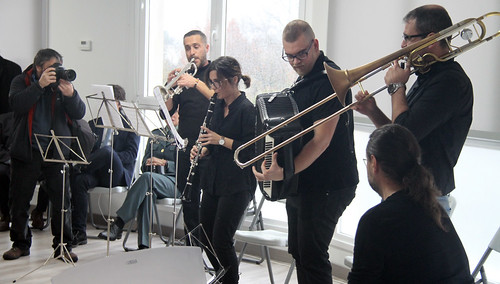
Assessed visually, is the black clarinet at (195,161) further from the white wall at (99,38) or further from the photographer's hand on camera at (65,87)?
the white wall at (99,38)

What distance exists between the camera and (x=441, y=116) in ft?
7.29

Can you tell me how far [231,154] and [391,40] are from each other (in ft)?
4.43

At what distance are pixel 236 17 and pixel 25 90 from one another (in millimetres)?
1862

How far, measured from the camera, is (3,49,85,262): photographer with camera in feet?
14.3

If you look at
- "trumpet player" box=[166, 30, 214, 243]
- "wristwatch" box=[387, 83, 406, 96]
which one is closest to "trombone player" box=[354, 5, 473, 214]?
"wristwatch" box=[387, 83, 406, 96]

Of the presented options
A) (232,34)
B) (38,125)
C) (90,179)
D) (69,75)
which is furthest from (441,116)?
(90,179)

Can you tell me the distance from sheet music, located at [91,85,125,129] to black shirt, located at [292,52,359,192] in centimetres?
165

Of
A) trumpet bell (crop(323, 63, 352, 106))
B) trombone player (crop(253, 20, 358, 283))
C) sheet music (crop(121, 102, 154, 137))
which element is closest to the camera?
trumpet bell (crop(323, 63, 352, 106))

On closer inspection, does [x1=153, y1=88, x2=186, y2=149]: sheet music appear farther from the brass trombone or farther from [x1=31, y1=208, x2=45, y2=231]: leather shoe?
[x1=31, y1=208, x2=45, y2=231]: leather shoe

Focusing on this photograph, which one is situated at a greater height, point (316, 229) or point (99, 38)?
point (99, 38)

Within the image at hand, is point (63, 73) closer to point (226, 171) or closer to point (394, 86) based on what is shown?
point (226, 171)

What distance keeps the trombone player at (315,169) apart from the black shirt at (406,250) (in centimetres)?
79

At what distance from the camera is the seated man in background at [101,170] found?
520 centimetres

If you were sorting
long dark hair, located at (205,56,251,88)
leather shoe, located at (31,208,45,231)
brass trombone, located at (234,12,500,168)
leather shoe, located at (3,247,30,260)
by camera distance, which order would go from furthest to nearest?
leather shoe, located at (31,208,45,231) < leather shoe, located at (3,247,30,260) < long dark hair, located at (205,56,251,88) < brass trombone, located at (234,12,500,168)
